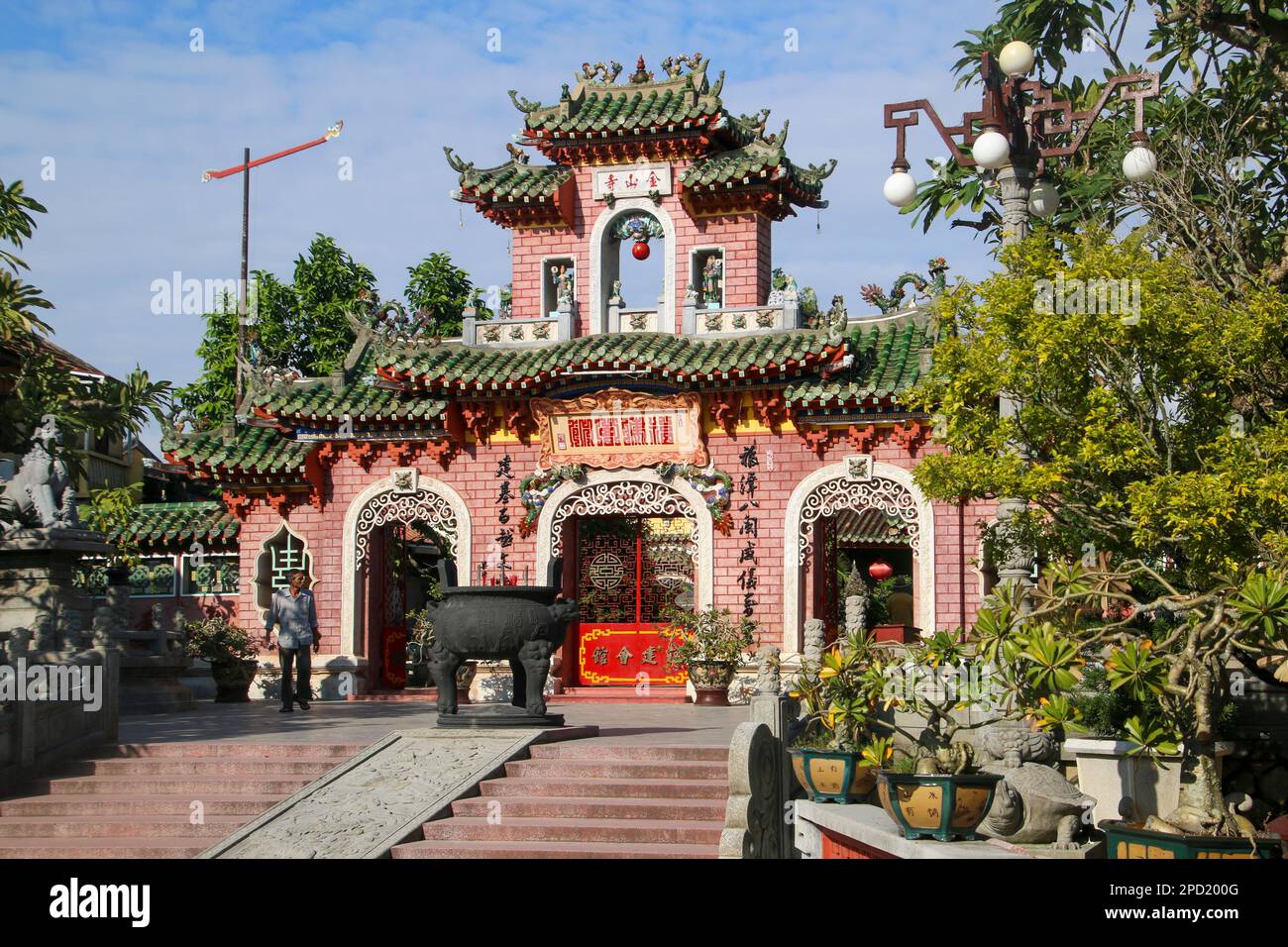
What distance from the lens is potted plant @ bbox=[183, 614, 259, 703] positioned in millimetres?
19188

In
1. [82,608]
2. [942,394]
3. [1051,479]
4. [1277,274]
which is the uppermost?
[1277,274]

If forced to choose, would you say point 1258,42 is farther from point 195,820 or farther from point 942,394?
point 195,820

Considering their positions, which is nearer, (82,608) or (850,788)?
(850,788)

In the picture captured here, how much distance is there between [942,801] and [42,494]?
35.1 ft

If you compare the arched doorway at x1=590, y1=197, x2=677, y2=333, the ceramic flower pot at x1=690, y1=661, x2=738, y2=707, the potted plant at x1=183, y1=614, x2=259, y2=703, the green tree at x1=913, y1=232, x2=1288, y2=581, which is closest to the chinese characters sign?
the arched doorway at x1=590, y1=197, x2=677, y2=333

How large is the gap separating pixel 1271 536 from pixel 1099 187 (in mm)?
9502

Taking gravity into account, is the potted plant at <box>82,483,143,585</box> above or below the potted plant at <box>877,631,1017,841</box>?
above

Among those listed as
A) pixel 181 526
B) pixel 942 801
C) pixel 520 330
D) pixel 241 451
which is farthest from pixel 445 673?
pixel 181 526

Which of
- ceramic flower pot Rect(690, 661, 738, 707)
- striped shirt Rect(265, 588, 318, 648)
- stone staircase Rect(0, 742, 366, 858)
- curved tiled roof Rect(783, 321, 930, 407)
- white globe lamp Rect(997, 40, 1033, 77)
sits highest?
white globe lamp Rect(997, 40, 1033, 77)

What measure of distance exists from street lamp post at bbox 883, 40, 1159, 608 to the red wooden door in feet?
29.1

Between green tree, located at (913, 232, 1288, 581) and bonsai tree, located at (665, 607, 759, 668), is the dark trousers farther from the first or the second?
green tree, located at (913, 232, 1288, 581)
